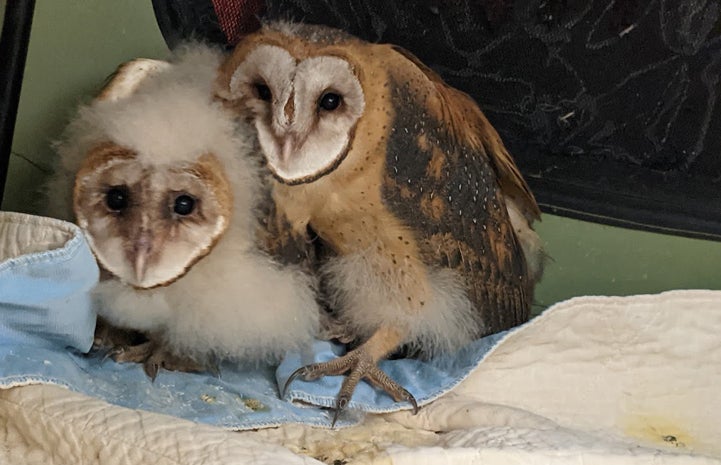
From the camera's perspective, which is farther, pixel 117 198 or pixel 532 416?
pixel 532 416

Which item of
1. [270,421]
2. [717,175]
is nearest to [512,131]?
[717,175]

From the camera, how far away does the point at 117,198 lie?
0.94 m

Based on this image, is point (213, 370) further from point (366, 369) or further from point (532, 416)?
point (532, 416)

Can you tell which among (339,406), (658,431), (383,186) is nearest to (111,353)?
(339,406)

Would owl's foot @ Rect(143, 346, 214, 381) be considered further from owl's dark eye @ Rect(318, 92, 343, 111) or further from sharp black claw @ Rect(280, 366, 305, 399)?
owl's dark eye @ Rect(318, 92, 343, 111)

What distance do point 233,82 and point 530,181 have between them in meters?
0.60

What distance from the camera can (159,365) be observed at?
3.52 feet

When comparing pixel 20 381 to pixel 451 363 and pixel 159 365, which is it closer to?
pixel 159 365

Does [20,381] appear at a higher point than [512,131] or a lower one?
lower

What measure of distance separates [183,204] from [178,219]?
0.02 meters

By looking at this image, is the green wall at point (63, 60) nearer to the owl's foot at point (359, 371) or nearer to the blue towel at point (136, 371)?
the blue towel at point (136, 371)

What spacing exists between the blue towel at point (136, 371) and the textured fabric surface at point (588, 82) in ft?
1.34

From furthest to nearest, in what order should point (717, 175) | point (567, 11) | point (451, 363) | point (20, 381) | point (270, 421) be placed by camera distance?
point (717, 175) < point (567, 11) < point (451, 363) < point (270, 421) < point (20, 381)

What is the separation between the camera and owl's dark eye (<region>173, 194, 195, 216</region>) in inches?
37.2
